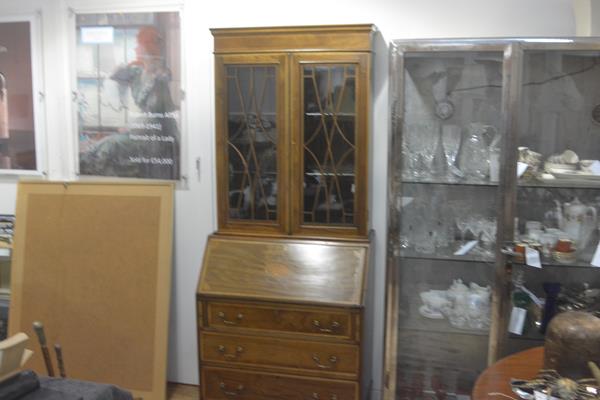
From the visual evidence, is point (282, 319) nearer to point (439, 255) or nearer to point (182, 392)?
point (439, 255)

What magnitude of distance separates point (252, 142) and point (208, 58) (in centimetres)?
61

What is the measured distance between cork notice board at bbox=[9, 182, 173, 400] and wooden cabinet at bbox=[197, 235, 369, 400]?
0.45 meters

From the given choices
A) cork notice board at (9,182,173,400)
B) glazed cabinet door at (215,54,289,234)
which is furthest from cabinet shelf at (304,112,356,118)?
cork notice board at (9,182,173,400)

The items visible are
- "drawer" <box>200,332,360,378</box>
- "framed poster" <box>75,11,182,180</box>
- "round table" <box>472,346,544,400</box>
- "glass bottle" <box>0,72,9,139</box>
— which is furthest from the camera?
"glass bottle" <box>0,72,9,139</box>

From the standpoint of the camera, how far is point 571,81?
105 inches

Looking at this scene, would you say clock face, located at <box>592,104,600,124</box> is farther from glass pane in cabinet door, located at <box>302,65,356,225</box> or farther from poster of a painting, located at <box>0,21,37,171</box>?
poster of a painting, located at <box>0,21,37,171</box>

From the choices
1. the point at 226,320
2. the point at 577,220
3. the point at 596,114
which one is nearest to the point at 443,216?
the point at 577,220

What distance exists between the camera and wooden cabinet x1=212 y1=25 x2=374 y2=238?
2734mm

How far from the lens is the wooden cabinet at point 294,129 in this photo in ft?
8.97

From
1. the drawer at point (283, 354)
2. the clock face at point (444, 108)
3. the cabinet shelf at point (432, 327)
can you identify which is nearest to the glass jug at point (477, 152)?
the clock face at point (444, 108)

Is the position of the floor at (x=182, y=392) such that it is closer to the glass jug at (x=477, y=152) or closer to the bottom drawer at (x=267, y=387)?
the bottom drawer at (x=267, y=387)

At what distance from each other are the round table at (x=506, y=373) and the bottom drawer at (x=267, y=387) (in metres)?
0.95

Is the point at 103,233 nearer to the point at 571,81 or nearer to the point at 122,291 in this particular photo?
the point at 122,291

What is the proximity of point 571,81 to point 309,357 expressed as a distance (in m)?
1.80
